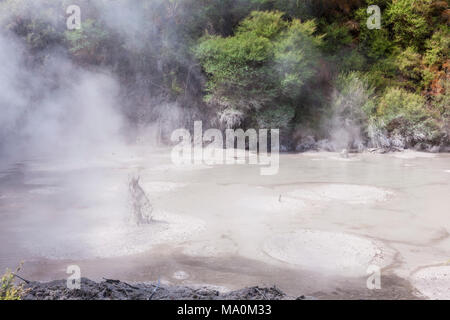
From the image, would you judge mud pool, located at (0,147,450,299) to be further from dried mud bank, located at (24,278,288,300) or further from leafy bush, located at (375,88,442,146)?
leafy bush, located at (375,88,442,146)

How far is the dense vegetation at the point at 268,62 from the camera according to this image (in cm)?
2150

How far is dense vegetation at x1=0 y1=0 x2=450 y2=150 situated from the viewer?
21.5 meters

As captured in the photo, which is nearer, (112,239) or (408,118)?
(112,239)

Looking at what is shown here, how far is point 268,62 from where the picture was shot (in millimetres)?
21328

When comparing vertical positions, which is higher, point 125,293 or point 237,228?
point 125,293

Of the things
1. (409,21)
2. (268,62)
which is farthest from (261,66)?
(409,21)

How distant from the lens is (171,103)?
2322 cm

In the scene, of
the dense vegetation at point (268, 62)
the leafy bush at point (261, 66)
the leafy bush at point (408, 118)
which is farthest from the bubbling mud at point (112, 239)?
the leafy bush at point (408, 118)

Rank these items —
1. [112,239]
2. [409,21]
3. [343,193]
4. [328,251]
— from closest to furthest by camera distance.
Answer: [328,251], [112,239], [343,193], [409,21]

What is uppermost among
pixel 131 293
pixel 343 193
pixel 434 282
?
pixel 131 293

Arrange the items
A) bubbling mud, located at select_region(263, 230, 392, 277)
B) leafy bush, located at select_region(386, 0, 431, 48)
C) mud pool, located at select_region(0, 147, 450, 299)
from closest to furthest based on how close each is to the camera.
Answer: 1. mud pool, located at select_region(0, 147, 450, 299)
2. bubbling mud, located at select_region(263, 230, 392, 277)
3. leafy bush, located at select_region(386, 0, 431, 48)

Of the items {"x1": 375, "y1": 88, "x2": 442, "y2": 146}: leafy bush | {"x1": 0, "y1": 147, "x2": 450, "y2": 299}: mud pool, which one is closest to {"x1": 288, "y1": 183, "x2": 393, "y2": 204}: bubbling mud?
{"x1": 0, "y1": 147, "x2": 450, "y2": 299}: mud pool

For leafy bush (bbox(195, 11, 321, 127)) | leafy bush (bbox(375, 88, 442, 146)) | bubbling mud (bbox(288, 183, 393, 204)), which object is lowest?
bubbling mud (bbox(288, 183, 393, 204))

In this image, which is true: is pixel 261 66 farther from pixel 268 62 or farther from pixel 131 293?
pixel 131 293
